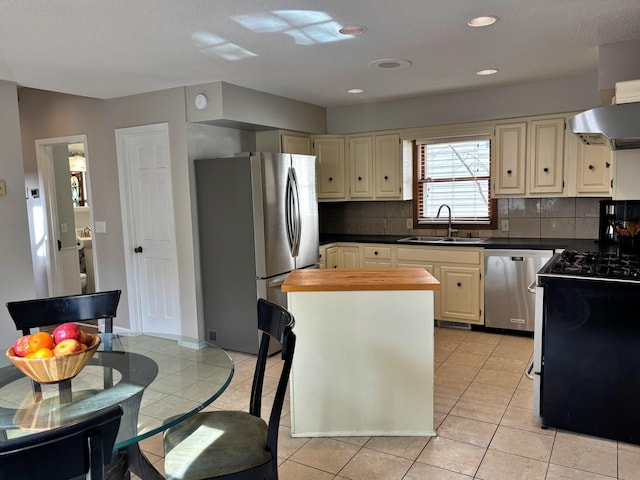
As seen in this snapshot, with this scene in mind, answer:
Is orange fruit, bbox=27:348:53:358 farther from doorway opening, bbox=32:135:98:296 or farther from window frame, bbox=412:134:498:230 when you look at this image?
window frame, bbox=412:134:498:230

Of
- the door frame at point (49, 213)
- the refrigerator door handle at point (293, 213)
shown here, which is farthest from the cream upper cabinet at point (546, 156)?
the door frame at point (49, 213)

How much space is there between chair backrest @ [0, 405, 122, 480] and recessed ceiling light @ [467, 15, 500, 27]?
102 inches

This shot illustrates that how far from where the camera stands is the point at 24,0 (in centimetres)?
220

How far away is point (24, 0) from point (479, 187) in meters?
4.18

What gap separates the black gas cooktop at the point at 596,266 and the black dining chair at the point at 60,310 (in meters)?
2.45

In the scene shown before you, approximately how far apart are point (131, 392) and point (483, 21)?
8.48ft

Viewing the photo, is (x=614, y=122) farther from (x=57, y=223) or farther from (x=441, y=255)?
(x=57, y=223)

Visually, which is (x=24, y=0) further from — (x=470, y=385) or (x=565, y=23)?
(x=470, y=385)

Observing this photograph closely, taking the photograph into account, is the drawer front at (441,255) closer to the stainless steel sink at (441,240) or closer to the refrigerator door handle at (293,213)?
the stainless steel sink at (441,240)

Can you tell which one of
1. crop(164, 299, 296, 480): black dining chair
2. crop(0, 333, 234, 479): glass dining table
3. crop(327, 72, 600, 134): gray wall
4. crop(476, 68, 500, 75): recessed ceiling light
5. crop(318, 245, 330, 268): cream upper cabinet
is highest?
crop(476, 68, 500, 75): recessed ceiling light

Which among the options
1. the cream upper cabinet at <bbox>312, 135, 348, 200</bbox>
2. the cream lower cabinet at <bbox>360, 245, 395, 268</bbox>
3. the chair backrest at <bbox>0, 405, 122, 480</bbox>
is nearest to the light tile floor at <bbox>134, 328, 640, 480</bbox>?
the chair backrest at <bbox>0, 405, 122, 480</bbox>

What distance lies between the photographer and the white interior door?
430 cm

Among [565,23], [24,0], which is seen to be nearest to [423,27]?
[565,23]

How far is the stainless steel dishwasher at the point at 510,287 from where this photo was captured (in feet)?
13.9
